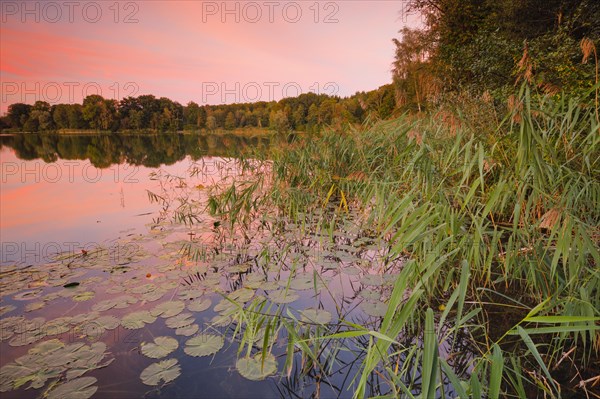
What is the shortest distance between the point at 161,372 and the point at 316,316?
4.09ft

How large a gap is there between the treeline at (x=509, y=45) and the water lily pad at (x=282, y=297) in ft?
9.21

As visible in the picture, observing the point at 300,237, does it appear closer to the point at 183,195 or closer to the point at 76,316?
the point at 76,316

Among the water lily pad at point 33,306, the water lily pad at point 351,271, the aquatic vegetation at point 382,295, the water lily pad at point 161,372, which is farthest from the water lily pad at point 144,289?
the water lily pad at point 351,271

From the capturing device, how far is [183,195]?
797 centimetres

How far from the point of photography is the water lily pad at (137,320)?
2582 mm

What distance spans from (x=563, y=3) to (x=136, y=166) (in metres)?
17.0

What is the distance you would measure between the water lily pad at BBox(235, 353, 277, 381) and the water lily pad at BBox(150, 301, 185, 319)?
98 centimetres

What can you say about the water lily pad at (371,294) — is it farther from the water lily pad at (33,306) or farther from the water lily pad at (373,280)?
the water lily pad at (33,306)

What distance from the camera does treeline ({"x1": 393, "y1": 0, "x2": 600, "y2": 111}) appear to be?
6555 mm

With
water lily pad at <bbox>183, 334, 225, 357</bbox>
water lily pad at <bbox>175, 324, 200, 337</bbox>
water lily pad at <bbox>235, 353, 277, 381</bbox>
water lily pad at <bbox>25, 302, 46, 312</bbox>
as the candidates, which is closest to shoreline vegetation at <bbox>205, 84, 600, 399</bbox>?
water lily pad at <bbox>235, 353, 277, 381</bbox>

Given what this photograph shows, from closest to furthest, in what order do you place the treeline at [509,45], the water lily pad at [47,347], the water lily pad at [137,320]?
the water lily pad at [47,347] < the water lily pad at [137,320] < the treeline at [509,45]

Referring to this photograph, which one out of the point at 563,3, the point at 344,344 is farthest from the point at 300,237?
the point at 563,3

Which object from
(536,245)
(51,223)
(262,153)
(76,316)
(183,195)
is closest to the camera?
(536,245)

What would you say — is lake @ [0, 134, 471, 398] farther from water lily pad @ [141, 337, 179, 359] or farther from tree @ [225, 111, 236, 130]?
tree @ [225, 111, 236, 130]
